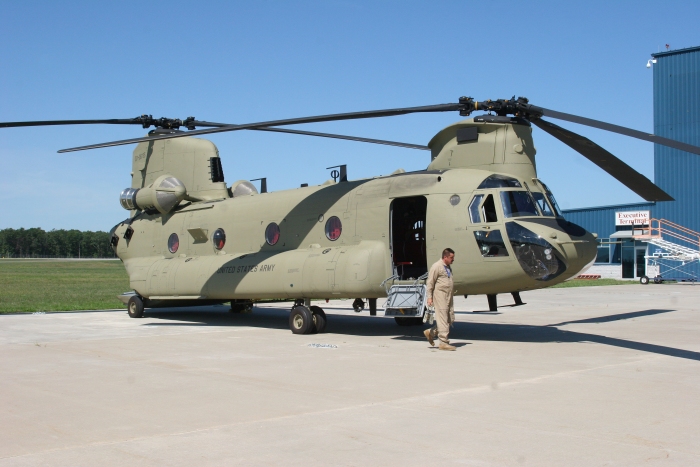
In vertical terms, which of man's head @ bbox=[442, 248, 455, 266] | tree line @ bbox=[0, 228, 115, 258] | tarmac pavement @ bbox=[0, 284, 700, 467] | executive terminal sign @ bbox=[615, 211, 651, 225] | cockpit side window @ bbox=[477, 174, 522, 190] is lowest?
tarmac pavement @ bbox=[0, 284, 700, 467]

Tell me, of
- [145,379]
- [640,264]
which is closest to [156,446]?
[145,379]

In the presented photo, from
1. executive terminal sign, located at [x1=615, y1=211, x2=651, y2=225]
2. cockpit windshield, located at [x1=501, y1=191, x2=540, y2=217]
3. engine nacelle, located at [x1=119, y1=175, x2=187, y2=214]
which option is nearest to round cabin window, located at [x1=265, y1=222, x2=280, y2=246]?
engine nacelle, located at [x1=119, y1=175, x2=187, y2=214]

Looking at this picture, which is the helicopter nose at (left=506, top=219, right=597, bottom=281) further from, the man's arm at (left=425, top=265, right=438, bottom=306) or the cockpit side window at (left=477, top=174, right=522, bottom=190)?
the man's arm at (left=425, top=265, right=438, bottom=306)

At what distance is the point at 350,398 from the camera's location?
7789mm

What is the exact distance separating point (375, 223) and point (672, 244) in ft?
120

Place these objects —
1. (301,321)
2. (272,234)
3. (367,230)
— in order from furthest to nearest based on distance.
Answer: (272,234) < (301,321) < (367,230)

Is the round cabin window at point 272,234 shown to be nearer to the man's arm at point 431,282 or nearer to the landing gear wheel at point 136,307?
the landing gear wheel at point 136,307

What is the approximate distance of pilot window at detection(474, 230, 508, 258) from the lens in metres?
12.5

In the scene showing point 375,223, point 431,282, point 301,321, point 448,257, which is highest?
point 375,223

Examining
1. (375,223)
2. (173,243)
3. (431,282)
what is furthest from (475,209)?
(173,243)

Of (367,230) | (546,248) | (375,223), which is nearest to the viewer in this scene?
(546,248)

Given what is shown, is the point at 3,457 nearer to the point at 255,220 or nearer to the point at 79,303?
the point at 255,220

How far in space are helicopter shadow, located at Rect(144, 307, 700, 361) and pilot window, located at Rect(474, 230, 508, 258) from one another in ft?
6.24

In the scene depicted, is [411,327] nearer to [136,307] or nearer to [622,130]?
Result: [622,130]
